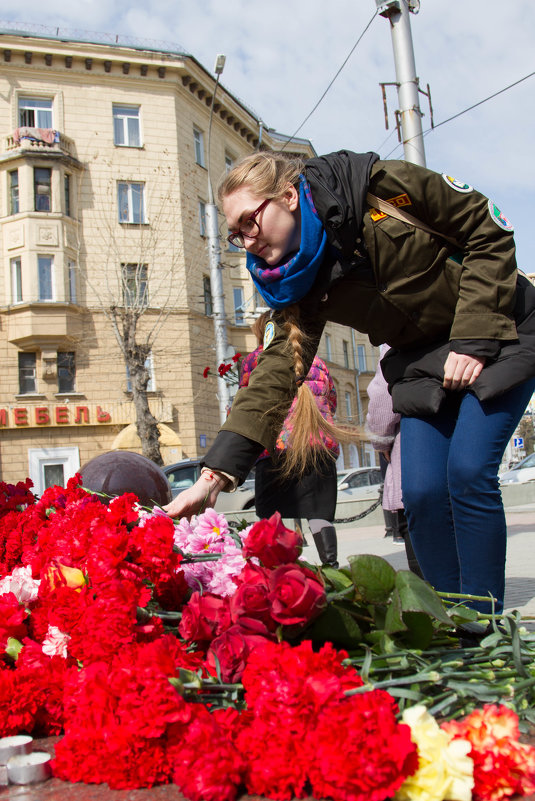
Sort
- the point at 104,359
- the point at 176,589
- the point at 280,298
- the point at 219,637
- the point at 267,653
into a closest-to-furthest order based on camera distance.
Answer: the point at 267,653 → the point at 219,637 → the point at 176,589 → the point at 280,298 → the point at 104,359

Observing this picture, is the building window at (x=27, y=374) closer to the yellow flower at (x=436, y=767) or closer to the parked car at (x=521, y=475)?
the parked car at (x=521, y=475)

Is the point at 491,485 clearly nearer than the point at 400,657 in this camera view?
No

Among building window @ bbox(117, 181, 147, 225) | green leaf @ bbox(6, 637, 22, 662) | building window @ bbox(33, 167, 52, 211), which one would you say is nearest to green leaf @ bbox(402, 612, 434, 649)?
green leaf @ bbox(6, 637, 22, 662)

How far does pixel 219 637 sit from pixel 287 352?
131 cm

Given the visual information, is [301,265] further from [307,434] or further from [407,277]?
[307,434]

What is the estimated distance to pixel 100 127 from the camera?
27781mm

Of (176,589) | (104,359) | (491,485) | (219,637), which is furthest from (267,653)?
(104,359)

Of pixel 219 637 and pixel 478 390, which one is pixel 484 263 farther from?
pixel 219 637

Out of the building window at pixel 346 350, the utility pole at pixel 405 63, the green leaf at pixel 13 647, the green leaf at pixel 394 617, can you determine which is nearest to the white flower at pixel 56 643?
the green leaf at pixel 13 647

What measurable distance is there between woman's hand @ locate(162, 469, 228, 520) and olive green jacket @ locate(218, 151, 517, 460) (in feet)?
0.16

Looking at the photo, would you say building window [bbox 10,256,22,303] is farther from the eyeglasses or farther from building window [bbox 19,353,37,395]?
the eyeglasses

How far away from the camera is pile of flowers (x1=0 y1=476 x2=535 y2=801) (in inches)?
45.3

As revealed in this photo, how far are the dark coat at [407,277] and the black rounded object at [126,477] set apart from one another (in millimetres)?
1523

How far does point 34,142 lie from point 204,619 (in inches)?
1083
